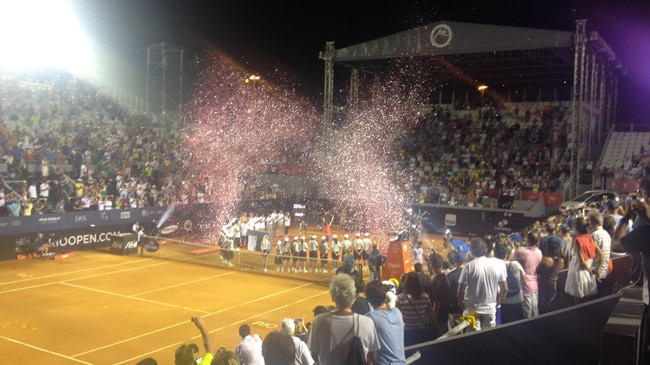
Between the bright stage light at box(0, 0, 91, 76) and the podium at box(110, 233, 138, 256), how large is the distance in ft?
47.7

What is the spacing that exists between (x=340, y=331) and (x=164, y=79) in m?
35.1

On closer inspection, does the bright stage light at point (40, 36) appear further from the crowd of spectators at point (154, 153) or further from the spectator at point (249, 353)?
the spectator at point (249, 353)

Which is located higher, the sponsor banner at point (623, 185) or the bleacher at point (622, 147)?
the bleacher at point (622, 147)

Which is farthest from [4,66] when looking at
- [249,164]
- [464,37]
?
[464,37]

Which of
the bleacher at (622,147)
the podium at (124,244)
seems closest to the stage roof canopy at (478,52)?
the bleacher at (622,147)

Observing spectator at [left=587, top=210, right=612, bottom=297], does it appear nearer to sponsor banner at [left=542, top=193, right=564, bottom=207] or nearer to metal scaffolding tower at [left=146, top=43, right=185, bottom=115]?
sponsor banner at [left=542, top=193, right=564, bottom=207]

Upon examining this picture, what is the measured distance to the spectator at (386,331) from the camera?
4840 millimetres

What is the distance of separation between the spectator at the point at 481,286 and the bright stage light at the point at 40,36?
31205 millimetres

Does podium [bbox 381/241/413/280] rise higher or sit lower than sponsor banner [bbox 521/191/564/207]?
lower

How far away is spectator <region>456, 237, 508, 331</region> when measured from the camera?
663 cm

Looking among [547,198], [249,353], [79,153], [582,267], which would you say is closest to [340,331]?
[249,353]

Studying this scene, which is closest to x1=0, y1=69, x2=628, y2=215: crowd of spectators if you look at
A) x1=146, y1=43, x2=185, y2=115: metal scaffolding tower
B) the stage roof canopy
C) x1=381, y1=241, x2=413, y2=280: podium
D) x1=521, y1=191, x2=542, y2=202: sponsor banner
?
x1=521, y1=191, x2=542, y2=202: sponsor banner

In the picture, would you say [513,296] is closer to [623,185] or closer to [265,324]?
[265,324]

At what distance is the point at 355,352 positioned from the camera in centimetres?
452
